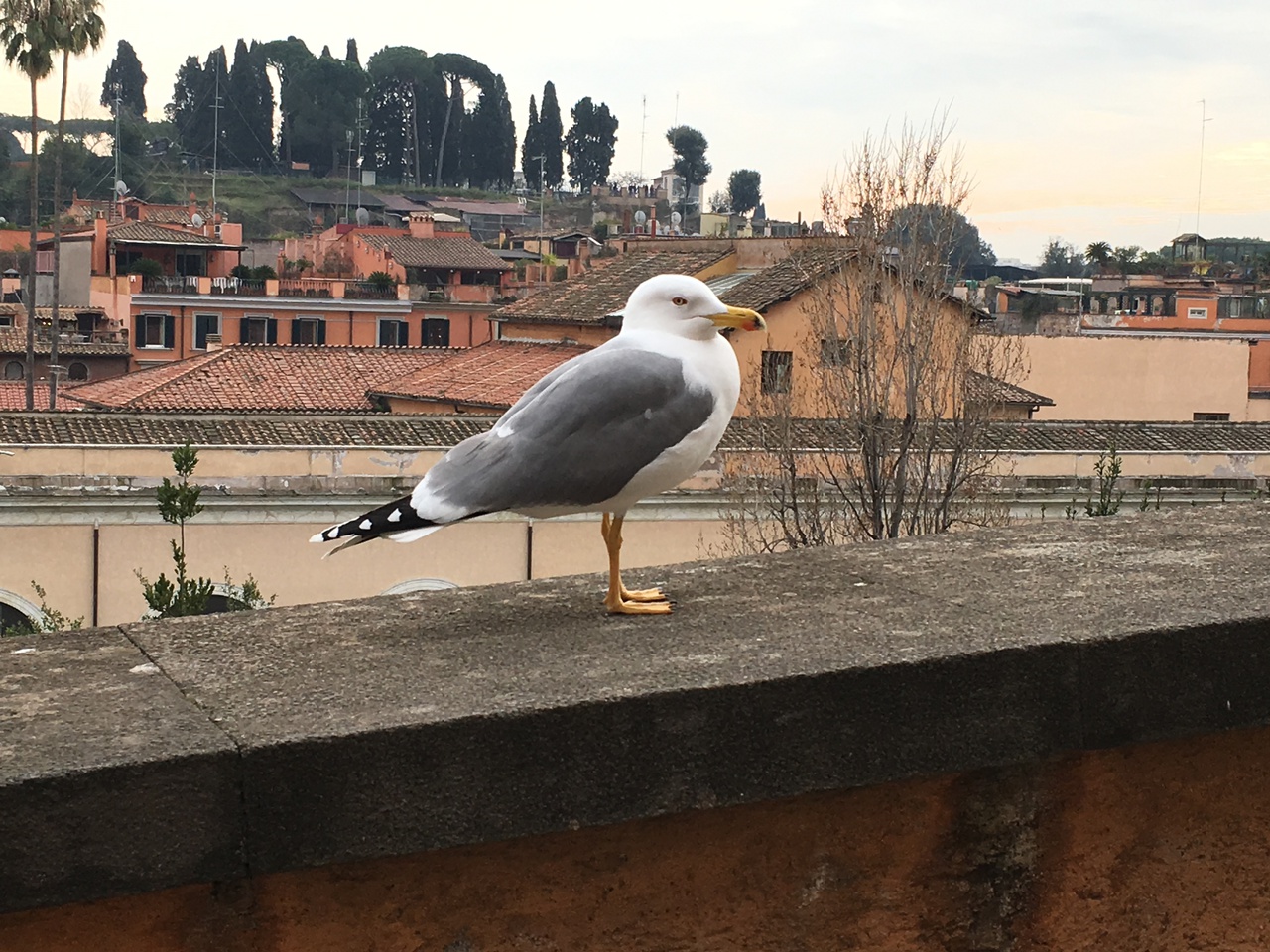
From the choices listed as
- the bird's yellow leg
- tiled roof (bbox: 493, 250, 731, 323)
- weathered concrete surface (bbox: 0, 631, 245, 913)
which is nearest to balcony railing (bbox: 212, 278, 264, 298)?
tiled roof (bbox: 493, 250, 731, 323)

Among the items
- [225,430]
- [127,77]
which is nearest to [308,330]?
[225,430]

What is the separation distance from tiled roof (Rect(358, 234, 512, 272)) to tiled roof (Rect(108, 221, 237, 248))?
5.37 meters

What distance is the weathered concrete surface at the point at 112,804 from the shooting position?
1.51 m

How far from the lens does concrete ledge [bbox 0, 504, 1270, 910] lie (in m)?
1.58

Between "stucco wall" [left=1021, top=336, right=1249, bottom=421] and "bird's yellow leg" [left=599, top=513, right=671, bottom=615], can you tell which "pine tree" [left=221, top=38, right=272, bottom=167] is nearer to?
"stucco wall" [left=1021, top=336, right=1249, bottom=421]

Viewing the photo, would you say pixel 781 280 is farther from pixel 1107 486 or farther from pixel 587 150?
pixel 587 150

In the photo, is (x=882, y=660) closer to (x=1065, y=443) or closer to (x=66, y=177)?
(x=1065, y=443)

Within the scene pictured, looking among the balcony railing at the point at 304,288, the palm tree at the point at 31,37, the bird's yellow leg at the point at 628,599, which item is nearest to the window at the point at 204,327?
the balcony railing at the point at 304,288

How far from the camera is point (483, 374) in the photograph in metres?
29.1

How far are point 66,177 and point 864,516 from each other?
7379 cm

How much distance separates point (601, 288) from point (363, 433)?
48.3ft

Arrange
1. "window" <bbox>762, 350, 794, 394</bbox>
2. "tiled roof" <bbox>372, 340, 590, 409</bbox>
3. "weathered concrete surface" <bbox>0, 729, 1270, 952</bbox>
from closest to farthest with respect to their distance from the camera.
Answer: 1. "weathered concrete surface" <bbox>0, 729, 1270, 952</bbox>
2. "window" <bbox>762, 350, 794, 394</bbox>
3. "tiled roof" <bbox>372, 340, 590, 409</bbox>

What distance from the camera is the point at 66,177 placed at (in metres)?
82.7

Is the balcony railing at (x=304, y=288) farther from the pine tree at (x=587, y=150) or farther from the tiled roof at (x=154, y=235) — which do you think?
the pine tree at (x=587, y=150)
